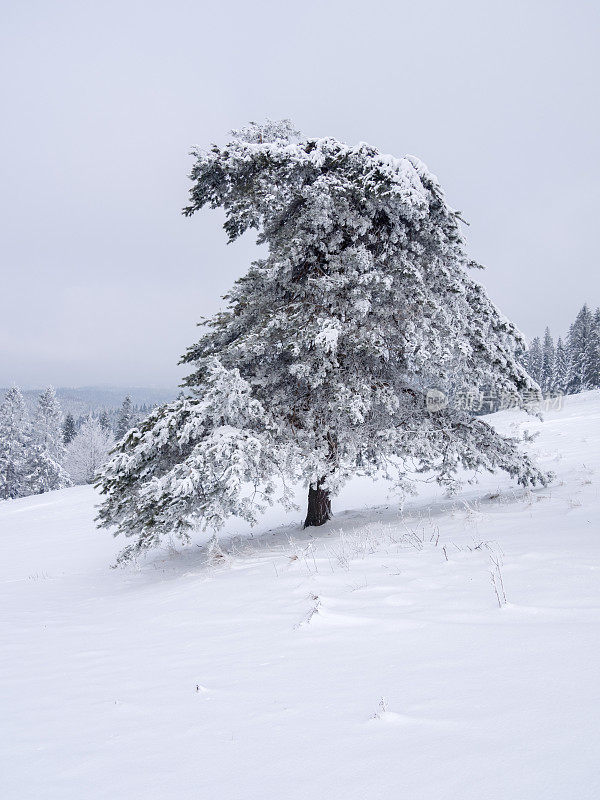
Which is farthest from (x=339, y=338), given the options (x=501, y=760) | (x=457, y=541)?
(x=501, y=760)

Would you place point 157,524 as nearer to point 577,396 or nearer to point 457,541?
point 457,541

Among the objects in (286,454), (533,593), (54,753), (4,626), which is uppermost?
(286,454)

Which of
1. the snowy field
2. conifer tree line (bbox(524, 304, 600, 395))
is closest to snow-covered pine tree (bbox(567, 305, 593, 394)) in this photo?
conifer tree line (bbox(524, 304, 600, 395))

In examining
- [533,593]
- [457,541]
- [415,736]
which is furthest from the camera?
[457,541]

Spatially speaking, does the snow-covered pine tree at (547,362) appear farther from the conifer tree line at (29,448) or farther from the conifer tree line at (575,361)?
the conifer tree line at (29,448)

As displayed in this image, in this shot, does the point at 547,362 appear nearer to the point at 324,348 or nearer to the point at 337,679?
the point at 324,348

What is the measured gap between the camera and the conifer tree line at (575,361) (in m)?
49.3

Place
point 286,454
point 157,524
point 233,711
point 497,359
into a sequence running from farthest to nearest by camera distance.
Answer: point 497,359 → point 286,454 → point 157,524 → point 233,711

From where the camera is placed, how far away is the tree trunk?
30.7 feet

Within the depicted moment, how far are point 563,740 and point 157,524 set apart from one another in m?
5.78

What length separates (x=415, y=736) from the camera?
196 cm

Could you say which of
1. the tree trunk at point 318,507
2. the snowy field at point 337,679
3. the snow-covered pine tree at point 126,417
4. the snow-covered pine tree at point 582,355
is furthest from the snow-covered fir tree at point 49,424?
the snow-covered pine tree at point 582,355

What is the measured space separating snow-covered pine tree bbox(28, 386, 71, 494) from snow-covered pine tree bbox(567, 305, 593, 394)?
5613 cm

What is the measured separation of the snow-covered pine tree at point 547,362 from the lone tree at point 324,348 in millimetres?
64518
